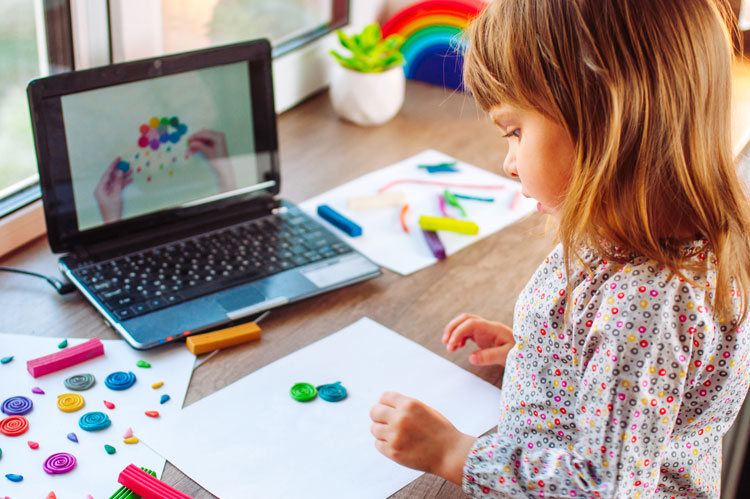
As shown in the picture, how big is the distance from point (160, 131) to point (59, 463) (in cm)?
42

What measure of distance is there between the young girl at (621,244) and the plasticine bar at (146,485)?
0.18 m

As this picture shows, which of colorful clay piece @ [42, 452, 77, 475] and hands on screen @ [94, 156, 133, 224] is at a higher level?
hands on screen @ [94, 156, 133, 224]

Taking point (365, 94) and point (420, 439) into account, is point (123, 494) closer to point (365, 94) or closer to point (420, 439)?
point (420, 439)

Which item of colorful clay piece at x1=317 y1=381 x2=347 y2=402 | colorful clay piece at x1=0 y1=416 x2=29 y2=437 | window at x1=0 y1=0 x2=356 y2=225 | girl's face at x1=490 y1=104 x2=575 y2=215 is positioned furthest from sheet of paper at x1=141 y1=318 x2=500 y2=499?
window at x1=0 y1=0 x2=356 y2=225

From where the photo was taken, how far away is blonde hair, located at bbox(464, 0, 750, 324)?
1.80 feet

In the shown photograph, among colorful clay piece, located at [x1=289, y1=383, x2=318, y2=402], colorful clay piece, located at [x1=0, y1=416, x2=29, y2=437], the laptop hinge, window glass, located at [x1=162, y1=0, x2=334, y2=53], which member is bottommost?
colorful clay piece, located at [x1=289, y1=383, x2=318, y2=402]

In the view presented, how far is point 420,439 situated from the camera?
658 millimetres

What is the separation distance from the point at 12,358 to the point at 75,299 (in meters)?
0.12

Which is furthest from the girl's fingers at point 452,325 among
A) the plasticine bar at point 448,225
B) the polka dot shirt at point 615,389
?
the plasticine bar at point 448,225

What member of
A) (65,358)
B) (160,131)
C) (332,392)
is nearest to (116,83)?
(160,131)

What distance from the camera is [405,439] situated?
2.16ft

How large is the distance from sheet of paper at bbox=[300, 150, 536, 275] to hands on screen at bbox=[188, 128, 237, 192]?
0.13 meters

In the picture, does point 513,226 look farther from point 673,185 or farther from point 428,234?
point 673,185

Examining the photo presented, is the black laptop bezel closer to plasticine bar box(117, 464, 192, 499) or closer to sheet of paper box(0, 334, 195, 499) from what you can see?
sheet of paper box(0, 334, 195, 499)
